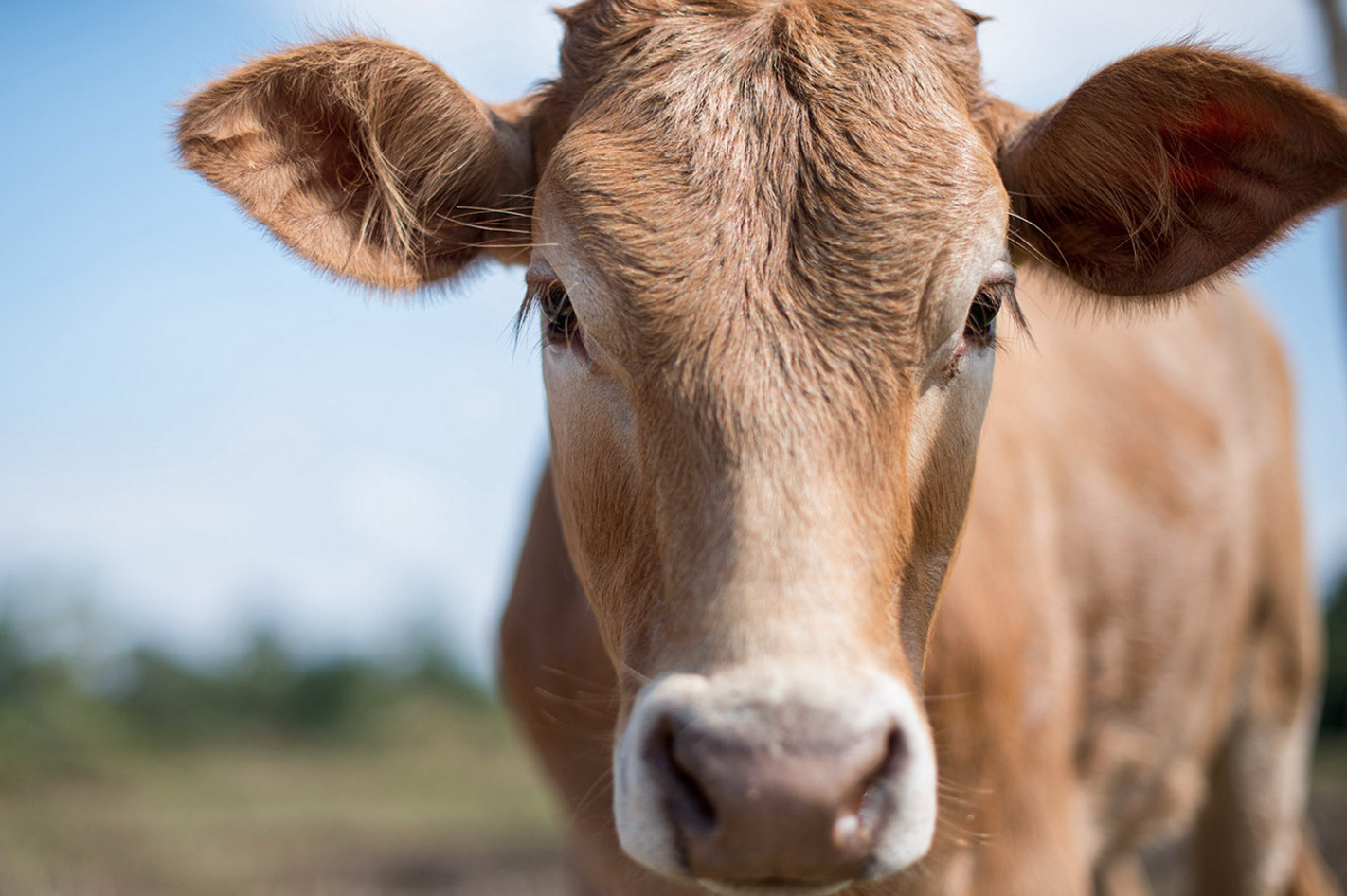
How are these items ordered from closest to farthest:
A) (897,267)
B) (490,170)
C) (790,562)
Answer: (790,562)
(897,267)
(490,170)

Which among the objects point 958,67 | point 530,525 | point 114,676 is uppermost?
point 958,67

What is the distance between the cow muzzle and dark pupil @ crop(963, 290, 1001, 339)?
896mm

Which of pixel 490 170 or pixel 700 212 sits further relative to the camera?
pixel 490 170

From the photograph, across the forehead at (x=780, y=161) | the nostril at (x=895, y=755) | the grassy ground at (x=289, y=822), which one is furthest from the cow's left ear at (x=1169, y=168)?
the grassy ground at (x=289, y=822)

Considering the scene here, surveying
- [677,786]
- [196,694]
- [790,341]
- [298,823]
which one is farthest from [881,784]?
[196,694]

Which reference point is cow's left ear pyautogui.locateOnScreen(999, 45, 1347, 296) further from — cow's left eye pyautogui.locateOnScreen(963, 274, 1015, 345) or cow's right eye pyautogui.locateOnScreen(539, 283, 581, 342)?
cow's right eye pyautogui.locateOnScreen(539, 283, 581, 342)

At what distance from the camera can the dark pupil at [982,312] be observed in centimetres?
240

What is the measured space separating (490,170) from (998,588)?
6.00 ft

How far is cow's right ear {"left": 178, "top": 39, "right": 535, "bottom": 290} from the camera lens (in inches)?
102

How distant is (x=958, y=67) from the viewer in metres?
2.64

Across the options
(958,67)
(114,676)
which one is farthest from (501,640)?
(114,676)

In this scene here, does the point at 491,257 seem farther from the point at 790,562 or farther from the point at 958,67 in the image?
the point at 790,562

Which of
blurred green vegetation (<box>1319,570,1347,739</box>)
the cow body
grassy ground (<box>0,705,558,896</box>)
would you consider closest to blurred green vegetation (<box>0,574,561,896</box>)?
grassy ground (<box>0,705,558,896</box>)

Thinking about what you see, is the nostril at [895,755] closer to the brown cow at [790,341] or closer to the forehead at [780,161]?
the brown cow at [790,341]
